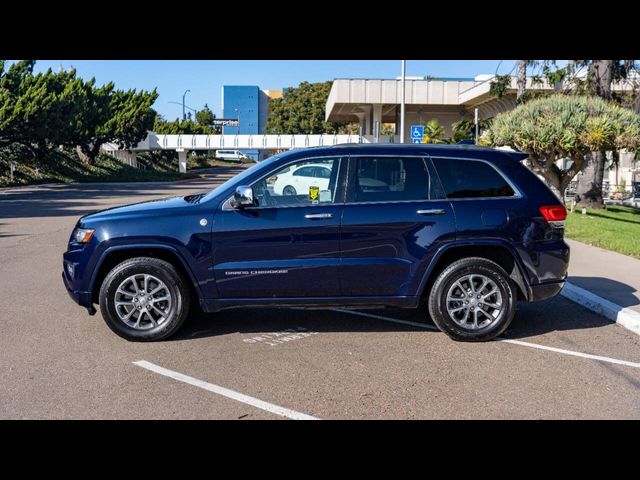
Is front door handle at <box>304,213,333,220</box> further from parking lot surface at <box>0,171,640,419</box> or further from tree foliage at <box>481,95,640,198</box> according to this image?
tree foliage at <box>481,95,640,198</box>

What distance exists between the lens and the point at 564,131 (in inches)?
645

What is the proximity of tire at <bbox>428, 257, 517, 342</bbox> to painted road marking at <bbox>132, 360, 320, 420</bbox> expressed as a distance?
7.48ft

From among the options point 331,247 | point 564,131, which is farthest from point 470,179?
point 564,131

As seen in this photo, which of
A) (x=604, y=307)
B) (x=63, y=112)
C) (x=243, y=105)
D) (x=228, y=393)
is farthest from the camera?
(x=243, y=105)

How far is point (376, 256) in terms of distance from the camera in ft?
21.1

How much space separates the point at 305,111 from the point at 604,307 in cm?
8814

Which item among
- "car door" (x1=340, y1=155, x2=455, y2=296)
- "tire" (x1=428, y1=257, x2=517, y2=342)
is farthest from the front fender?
"tire" (x1=428, y1=257, x2=517, y2=342)

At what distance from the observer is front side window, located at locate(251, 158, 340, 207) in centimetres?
654

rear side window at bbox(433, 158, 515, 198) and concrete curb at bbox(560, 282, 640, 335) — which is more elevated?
rear side window at bbox(433, 158, 515, 198)

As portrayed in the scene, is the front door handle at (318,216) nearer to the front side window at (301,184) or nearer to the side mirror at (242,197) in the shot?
the front side window at (301,184)

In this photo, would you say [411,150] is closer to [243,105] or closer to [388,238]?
[388,238]

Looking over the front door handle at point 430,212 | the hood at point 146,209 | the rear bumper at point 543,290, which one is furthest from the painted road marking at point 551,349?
the hood at point 146,209

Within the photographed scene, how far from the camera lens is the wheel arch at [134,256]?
6348 millimetres
